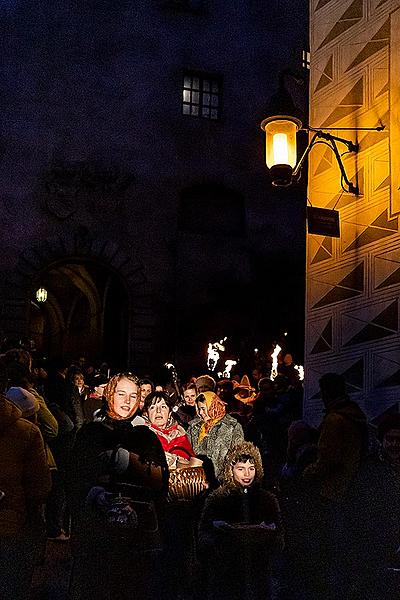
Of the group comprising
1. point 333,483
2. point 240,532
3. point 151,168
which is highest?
point 151,168

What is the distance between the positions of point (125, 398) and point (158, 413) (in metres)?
1.54

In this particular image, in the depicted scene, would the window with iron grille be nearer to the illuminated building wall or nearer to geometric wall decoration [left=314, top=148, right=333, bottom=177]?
the illuminated building wall

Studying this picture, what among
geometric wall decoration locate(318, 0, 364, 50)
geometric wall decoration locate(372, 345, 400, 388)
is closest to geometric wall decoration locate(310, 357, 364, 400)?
geometric wall decoration locate(372, 345, 400, 388)

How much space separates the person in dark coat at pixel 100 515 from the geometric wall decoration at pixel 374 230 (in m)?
4.60

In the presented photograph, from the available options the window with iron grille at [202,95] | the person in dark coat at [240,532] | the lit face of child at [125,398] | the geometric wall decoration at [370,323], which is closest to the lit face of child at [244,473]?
the person in dark coat at [240,532]

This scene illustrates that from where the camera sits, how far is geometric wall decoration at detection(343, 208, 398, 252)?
875cm

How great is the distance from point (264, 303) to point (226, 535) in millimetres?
16079

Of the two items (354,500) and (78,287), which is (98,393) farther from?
(78,287)

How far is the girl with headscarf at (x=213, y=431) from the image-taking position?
7520mm

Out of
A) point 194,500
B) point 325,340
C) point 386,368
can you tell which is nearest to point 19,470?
point 194,500

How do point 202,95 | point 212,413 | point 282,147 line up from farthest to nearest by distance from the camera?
1. point 202,95
2. point 282,147
3. point 212,413

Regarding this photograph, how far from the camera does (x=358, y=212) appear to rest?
9.27 metres

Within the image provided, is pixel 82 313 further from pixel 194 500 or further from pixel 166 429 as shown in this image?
pixel 194 500

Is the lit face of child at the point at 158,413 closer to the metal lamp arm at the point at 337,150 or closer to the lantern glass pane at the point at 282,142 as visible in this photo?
the lantern glass pane at the point at 282,142
